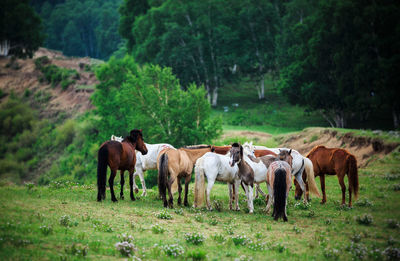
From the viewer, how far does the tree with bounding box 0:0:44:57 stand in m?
71.2

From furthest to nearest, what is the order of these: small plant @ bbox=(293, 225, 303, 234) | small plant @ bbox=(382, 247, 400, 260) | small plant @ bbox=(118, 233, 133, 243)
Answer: small plant @ bbox=(293, 225, 303, 234) < small plant @ bbox=(118, 233, 133, 243) < small plant @ bbox=(382, 247, 400, 260)

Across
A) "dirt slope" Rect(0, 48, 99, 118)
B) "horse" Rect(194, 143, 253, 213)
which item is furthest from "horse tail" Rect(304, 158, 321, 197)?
"dirt slope" Rect(0, 48, 99, 118)

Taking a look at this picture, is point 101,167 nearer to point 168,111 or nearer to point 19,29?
point 168,111

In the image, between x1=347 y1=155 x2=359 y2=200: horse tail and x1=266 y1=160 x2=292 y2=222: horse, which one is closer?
x1=266 y1=160 x2=292 y2=222: horse

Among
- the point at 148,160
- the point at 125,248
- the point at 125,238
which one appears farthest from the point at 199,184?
the point at 125,248

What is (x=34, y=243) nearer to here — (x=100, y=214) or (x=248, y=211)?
(x=100, y=214)

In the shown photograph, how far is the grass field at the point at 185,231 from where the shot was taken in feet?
26.8

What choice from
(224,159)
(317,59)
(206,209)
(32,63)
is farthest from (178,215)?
(32,63)

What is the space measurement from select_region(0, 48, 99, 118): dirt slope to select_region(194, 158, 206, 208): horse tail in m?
52.9

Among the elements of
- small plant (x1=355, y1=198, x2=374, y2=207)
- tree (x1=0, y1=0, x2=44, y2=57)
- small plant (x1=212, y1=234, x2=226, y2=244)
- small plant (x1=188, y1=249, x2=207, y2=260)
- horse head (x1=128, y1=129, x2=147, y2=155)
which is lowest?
→ small plant (x1=355, y1=198, x2=374, y2=207)

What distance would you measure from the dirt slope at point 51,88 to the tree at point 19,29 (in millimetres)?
2589

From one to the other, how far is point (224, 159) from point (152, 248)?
5.86 meters

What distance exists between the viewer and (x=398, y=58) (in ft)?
109

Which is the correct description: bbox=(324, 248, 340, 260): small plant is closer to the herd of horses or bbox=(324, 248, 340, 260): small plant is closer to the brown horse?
the herd of horses
